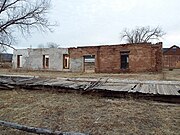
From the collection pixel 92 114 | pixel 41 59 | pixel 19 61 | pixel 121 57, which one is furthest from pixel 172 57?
pixel 92 114

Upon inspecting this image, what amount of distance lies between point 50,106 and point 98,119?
5.72ft

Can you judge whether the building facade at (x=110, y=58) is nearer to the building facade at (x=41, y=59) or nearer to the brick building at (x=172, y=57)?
the building facade at (x=41, y=59)

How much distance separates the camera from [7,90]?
8359 mm

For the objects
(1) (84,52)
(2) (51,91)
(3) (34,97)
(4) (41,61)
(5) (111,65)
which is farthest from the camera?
(4) (41,61)

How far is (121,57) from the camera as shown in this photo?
23.1 m

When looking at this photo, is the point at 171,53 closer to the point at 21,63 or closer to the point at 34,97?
the point at 21,63

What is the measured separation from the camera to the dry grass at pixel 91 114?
3990 mm

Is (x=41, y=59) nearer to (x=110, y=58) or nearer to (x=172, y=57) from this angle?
(x=110, y=58)

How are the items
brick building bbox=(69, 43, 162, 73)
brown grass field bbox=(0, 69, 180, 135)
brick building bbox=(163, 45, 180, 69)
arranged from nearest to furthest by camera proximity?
brown grass field bbox=(0, 69, 180, 135) → brick building bbox=(69, 43, 162, 73) → brick building bbox=(163, 45, 180, 69)

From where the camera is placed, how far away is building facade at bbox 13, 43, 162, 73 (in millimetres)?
21484

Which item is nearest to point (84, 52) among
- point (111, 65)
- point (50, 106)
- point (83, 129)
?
point (111, 65)

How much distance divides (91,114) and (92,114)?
2cm

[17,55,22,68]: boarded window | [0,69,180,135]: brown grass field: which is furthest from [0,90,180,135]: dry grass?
[17,55,22,68]: boarded window

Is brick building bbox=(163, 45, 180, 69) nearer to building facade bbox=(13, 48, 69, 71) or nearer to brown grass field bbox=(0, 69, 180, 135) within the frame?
building facade bbox=(13, 48, 69, 71)
